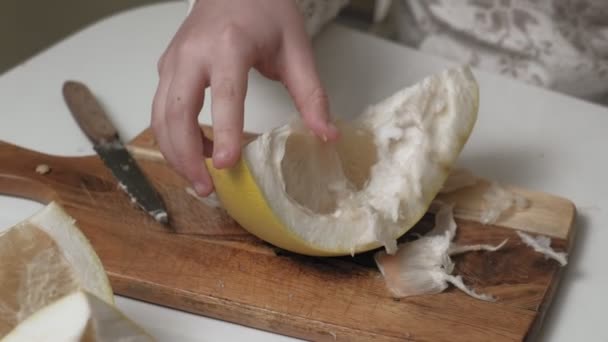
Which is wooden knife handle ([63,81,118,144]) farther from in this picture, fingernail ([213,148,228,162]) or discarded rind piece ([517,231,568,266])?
discarded rind piece ([517,231,568,266])

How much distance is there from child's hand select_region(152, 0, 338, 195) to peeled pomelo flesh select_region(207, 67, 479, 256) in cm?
→ 3

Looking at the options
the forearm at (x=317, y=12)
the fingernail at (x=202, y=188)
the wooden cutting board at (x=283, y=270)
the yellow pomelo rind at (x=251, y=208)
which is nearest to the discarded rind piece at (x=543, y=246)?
the wooden cutting board at (x=283, y=270)

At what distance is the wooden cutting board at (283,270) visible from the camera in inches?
21.9

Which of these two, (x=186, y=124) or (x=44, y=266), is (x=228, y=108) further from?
(x=44, y=266)

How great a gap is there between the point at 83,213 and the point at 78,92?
21cm

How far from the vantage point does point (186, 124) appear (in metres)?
0.59

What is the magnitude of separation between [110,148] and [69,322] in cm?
31

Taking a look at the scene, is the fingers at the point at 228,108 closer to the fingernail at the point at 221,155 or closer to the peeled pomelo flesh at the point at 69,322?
the fingernail at the point at 221,155

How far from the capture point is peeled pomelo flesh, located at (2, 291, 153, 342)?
1.38 ft

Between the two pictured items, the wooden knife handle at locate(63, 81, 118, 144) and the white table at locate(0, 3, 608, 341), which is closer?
the white table at locate(0, 3, 608, 341)

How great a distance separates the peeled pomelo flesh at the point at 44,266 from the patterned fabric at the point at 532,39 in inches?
22.9

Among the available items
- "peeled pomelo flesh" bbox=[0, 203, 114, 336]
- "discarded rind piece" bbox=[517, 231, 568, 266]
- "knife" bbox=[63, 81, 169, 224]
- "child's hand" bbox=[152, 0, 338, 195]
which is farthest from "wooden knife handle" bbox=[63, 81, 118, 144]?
"discarded rind piece" bbox=[517, 231, 568, 266]

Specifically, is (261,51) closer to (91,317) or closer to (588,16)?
(91,317)

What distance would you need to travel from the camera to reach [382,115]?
25.8 inches
